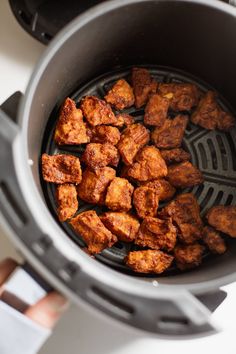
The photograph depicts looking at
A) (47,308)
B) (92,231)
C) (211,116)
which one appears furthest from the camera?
(211,116)

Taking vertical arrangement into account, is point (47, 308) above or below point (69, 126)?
below

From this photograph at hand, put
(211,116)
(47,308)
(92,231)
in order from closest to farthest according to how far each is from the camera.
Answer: (47,308) → (92,231) → (211,116)

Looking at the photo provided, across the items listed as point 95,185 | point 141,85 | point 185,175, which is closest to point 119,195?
point 95,185

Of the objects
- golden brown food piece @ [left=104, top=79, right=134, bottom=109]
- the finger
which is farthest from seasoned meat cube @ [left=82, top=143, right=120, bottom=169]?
the finger

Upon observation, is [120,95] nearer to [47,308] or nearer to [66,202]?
[66,202]

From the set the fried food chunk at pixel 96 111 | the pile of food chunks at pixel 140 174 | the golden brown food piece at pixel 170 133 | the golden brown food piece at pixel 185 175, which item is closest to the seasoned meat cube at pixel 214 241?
the pile of food chunks at pixel 140 174
